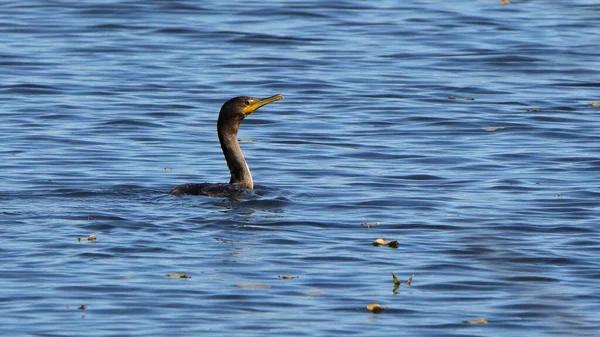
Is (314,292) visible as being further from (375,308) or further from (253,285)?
(375,308)

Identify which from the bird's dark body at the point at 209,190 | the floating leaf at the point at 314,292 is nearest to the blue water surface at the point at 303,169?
the floating leaf at the point at 314,292

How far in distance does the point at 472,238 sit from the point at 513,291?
5195 millimetres

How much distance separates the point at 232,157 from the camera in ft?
48.6

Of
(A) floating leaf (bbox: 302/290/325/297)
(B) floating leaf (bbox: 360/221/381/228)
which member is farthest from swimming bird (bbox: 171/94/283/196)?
(A) floating leaf (bbox: 302/290/325/297)

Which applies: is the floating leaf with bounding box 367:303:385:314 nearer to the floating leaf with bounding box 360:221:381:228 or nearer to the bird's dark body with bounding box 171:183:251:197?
the floating leaf with bounding box 360:221:381:228

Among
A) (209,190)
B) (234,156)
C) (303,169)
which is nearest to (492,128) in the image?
(303,169)

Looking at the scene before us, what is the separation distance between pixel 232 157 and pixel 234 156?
0.03 metres

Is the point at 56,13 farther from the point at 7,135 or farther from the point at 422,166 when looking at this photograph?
the point at 422,166

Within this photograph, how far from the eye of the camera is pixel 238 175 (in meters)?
14.6

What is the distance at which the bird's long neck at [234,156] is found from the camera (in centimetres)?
1453

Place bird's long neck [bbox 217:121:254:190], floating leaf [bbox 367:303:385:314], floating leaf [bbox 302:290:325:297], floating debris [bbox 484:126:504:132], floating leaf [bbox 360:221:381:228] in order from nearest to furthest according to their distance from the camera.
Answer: floating leaf [bbox 367:303:385:314] < floating leaf [bbox 302:290:325:297] < floating leaf [bbox 360:221:381:228] < bird's long neck [bbox 217:121:254:190] < floating debris [bbox 484:126:504:132]

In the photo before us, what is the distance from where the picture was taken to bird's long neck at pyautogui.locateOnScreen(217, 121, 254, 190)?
47.7ft

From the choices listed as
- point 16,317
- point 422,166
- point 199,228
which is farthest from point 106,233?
point 422,166

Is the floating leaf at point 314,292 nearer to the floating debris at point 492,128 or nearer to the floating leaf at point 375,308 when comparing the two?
the floating leaf at point 375,308
